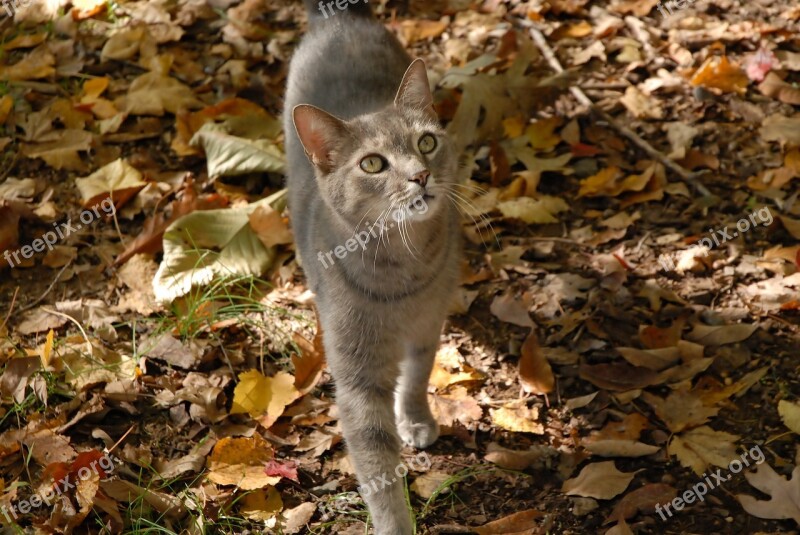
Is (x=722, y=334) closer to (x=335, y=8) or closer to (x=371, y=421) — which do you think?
(x=371, y=421)

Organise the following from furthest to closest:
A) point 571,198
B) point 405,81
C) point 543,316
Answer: point 571,198
point 543,316
point 405,81

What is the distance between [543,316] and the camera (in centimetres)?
335

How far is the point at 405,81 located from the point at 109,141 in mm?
2072

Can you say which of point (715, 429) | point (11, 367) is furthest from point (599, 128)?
point (11, 367)

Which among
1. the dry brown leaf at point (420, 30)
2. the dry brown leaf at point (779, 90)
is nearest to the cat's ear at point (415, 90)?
the dry brown leaf at point (420, 30)

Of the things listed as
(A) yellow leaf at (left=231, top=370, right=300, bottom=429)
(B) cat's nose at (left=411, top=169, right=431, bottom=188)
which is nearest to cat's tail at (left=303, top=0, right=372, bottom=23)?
(B) cat's nose at (left=411, top=169, right=431, bottom=188)

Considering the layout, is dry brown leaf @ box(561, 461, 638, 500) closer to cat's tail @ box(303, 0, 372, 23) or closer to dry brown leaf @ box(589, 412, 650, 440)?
dry brown leaf @ box(589, 412, 650, 440)

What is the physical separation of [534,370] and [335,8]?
173cm

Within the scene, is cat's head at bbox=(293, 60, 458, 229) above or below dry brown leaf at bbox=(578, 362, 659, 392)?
above

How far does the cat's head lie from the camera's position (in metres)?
2.43

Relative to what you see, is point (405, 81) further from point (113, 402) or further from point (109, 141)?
point (109, 141)

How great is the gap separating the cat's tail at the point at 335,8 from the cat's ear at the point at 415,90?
1.06 metres

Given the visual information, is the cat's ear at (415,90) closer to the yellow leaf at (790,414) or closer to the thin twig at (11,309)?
the yellow leaf at (790,414)

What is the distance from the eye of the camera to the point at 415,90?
2.64 m
